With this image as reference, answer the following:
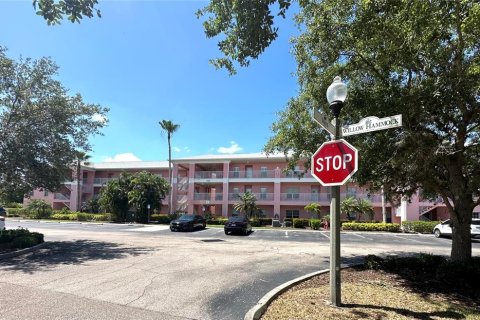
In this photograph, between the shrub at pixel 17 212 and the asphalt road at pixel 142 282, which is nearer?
the asphalt road at pixel 142 282

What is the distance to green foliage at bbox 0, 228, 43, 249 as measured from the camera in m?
13.8

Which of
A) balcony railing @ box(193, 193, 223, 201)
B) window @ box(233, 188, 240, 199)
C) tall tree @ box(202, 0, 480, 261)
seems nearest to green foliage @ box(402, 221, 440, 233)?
window @ box(233, 188, 240, 199)

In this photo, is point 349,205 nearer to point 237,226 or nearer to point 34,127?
point 237,226

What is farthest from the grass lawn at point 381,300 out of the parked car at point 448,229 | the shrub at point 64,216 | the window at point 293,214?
the shrub at point 64,216

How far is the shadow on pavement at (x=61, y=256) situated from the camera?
10570mm

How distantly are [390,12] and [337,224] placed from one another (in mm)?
3753

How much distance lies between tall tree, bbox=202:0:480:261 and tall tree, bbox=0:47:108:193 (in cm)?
1022

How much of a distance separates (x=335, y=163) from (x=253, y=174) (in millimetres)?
37375

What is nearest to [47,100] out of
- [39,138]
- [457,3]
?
[39,138]

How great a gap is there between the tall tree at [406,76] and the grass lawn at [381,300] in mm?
1842

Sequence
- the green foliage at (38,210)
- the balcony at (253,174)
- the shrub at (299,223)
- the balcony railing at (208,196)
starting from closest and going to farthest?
the shrub at (299,223) → the balcony at (253,174) → the balcony railing at (208,196) → the green foliage at (38,210)

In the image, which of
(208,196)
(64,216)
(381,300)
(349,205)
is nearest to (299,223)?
(349,205)

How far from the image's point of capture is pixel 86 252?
13562 mm

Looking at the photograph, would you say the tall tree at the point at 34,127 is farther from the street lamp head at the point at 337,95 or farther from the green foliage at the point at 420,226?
the green foliage at the point at 420,226
